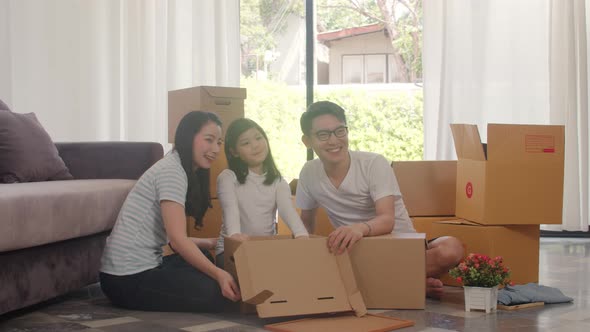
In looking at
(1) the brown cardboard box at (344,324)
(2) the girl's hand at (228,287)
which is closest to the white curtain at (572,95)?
(1) the brown cardboard box at (344,324)

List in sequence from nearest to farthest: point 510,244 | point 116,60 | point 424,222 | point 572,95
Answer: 1. point 510,244
2. point 424,222
3. point 572,95
4. point 116,60

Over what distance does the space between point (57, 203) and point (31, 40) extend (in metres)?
2.79

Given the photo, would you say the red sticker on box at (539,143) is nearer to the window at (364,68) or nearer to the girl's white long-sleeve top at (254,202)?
the girl's white long-sleeve top at (254,202)

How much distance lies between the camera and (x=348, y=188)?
278cm

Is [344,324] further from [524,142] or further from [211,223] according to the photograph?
[211,223]

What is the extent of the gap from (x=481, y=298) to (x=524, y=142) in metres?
0.72

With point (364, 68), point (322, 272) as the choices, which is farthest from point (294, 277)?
point (364, 68)

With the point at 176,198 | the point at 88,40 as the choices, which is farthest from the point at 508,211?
the point at 88,40

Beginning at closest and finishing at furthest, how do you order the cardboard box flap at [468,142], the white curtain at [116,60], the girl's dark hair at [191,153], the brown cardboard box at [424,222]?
the girl's dark hair at [191,153], the cardboard box flap at [468,142], the brown cardboard box at [424,222], the white curtain at [116,60]

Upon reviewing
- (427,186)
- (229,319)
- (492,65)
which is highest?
(492,65)

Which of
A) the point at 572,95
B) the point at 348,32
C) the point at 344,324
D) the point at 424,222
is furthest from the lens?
the point at 348,32

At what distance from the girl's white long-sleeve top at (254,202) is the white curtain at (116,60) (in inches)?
91.3

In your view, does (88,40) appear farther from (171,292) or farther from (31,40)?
(171,292)

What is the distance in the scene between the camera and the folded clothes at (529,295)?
2.64 metres
